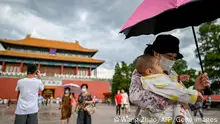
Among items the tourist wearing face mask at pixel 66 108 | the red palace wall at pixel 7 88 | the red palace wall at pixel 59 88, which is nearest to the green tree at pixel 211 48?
the tourist wearing face mask at pixel 66 108

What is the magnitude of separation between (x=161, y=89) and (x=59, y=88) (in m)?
30.7

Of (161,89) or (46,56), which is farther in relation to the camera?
(46,56)

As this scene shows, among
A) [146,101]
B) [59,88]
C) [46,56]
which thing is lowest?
[146,101]

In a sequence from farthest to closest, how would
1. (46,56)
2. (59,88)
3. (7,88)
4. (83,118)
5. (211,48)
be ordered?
(46,56) → (59,88) → (7,88) → (211,48) → (83,118)

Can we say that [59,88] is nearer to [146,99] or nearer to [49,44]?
[49,44]

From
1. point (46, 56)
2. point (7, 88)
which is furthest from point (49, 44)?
point (7, 88)

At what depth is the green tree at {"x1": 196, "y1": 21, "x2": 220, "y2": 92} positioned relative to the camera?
1558cm

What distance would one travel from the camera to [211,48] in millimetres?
16469

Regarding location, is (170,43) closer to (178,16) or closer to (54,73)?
(178,16)

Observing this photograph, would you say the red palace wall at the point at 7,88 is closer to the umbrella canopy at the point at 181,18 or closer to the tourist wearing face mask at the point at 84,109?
the tourist wearing face mask at the point at 84,109

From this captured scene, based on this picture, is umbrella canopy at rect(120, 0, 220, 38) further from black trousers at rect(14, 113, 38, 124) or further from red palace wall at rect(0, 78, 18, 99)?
red palace wall at rect(0, 78, 18, 99)

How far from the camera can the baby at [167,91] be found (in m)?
1.22

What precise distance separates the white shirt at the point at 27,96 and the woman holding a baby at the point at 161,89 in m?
2.10

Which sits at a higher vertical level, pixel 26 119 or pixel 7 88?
pixel 7 88
